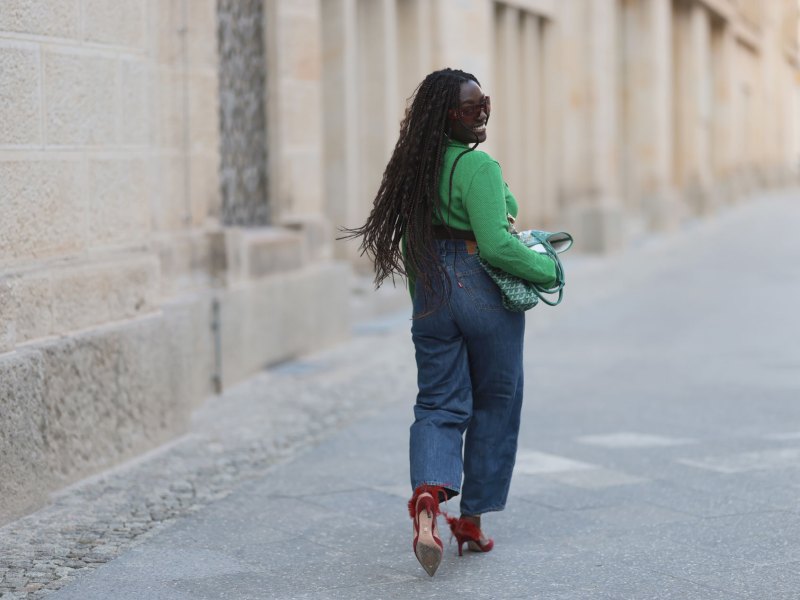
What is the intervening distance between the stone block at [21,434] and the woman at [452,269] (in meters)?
1.63

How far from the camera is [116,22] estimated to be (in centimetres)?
682

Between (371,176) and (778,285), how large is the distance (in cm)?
489

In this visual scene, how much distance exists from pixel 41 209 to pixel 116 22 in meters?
1.07

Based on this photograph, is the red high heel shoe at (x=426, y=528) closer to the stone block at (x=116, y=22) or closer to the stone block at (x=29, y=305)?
the stone block at (x=29, y=305)

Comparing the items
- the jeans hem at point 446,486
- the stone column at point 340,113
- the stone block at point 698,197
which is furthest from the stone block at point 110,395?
the stone block at point 698,197

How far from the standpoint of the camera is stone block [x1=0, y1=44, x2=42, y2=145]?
5.90 meters

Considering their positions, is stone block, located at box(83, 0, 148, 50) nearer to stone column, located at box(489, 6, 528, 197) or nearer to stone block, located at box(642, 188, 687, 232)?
stone column, located at box(489, 6, 528, 197)

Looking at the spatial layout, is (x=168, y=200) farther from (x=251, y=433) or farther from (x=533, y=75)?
(x=533, y=75)

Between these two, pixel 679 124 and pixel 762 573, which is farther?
pixel 679 124

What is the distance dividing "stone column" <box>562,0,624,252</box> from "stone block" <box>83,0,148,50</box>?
12.4 metres

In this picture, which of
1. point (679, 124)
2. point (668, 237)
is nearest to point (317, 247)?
point (668, 237)

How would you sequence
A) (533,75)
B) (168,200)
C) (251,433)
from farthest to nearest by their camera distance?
1. (533,75)
2. (168,200)
3. (251,433)

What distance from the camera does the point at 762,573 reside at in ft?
15.8

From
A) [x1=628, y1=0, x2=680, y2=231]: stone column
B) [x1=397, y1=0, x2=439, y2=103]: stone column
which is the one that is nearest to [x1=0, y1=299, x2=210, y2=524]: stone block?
[x1=397, y1=0, x2=439, y2=103]: stone column
